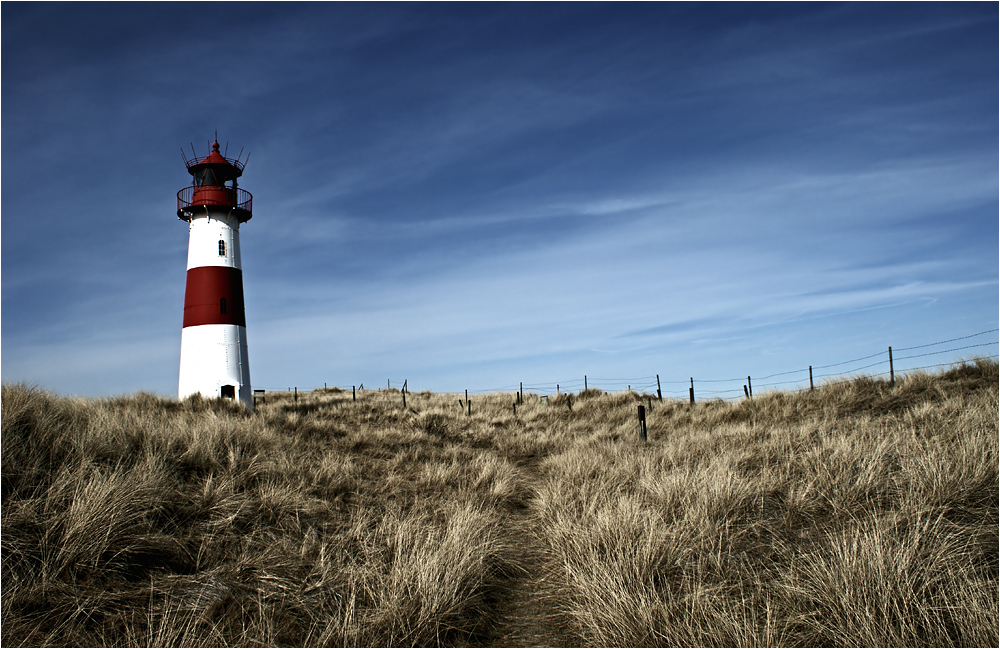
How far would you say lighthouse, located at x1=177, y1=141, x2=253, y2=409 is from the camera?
21.0 metres

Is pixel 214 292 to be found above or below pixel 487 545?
above

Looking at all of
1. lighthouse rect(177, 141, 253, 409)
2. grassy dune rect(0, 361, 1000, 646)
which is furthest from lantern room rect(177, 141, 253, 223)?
grassy dune rect(0, 361, 1000, 646)

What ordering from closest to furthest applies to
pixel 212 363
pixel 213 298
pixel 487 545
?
pixel 487 545
pixel 212 363
pixel 213 298

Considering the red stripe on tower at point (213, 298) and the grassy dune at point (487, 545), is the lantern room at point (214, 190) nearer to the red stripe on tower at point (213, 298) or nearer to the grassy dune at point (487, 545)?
the red stripe on tower at point (213, 298)

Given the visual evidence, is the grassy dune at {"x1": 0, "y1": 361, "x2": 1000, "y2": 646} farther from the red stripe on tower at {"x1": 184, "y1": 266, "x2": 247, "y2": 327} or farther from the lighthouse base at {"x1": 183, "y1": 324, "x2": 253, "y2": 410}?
the red stripe on tower at {"x1": 184, "y1": 266, "x2": 247, "y2": 327}

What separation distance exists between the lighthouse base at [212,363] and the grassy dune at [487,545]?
12.3m

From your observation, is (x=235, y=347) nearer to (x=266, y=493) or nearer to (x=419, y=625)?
(x=266, y=493)

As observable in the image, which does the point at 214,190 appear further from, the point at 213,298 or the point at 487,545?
the point at 487,545

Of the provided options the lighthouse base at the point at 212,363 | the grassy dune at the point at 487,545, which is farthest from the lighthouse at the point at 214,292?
the grassy dune at the point at 487,545

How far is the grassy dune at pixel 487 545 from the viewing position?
12.6 ft

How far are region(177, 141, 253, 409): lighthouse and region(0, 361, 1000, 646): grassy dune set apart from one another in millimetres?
12571

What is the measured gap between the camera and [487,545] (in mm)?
5805

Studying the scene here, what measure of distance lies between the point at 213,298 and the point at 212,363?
254 cm

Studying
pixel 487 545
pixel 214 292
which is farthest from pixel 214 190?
pixel 487 545
